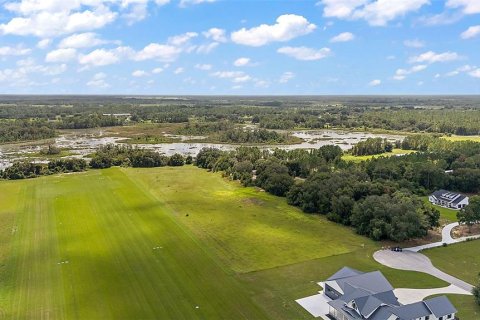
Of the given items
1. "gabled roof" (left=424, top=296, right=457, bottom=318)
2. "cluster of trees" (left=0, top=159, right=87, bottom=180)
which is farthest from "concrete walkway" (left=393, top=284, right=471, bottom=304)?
"cluster of trees" (left=0, top=159, right=87, bottom=180)

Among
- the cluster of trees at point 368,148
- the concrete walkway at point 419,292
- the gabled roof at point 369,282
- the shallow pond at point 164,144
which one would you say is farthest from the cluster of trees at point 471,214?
the shallow pond at point 164,144

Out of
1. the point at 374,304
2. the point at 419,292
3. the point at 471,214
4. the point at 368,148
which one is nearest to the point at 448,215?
the point at 471,214

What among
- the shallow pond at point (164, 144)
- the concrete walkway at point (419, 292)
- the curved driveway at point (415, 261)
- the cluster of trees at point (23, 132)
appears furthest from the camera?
the cluster of trees at point (23, 132)

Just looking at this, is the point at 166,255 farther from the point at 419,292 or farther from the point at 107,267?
the point at 419,292

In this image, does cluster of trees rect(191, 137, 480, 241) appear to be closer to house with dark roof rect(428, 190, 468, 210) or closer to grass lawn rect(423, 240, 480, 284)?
grass lawn rect(423, 240, 480, 284)

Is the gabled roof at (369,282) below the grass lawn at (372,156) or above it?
above

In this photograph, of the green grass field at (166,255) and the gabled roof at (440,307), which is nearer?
the gabled roof at (440,307)

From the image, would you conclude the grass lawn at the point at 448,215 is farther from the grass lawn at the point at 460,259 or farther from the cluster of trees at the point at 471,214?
the grass lawn at the point at 460,259
